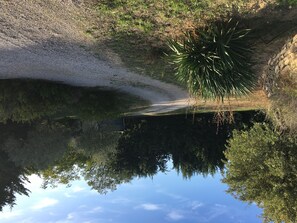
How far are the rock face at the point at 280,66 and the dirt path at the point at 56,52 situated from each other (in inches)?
176

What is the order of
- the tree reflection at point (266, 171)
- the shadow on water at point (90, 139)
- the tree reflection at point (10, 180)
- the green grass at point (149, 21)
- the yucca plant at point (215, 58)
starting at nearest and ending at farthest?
the green grass at point (149, 21), the yucca plant at point (215, 58), the tree reflection at point (266, 171), the shadow on water at point (90, 139), the tree reflection at point (10, 180)

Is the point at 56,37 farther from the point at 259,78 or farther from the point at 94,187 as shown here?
the point at 94,187

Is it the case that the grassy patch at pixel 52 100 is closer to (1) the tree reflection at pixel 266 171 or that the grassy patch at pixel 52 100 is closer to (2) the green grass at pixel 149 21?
(2) the green grass at pixel 149 21

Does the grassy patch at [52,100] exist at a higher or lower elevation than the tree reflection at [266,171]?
higher

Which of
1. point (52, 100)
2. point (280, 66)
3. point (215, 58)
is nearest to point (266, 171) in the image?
point (280, 66)

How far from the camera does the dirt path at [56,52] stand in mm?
9625

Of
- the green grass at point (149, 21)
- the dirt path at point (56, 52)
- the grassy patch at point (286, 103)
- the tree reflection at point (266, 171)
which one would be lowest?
the tree reflection at point (266, 171)

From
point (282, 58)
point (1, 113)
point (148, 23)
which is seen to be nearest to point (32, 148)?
point (1, 113)

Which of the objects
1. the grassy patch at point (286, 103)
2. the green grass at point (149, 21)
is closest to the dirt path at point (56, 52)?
the green grass at point (149, 21)

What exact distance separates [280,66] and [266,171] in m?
3.72

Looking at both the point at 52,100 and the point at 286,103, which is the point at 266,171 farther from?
the point at 52,100

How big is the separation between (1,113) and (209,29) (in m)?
10.5

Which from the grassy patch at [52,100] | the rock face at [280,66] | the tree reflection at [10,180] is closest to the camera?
the rock face at [280,66]

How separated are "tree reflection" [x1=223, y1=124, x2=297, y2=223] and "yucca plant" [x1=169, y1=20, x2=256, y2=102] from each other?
3.65 metres
